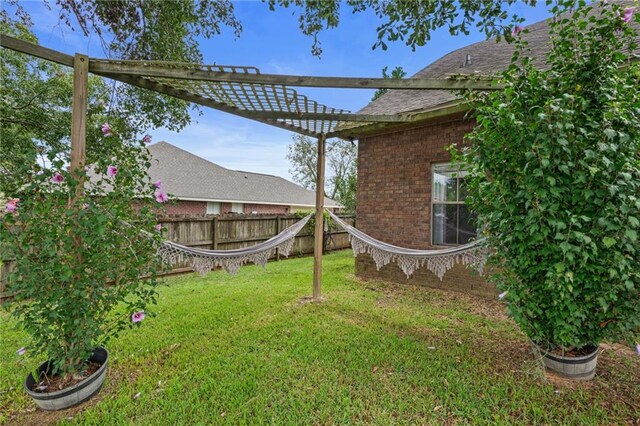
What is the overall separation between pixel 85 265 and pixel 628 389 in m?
3.69

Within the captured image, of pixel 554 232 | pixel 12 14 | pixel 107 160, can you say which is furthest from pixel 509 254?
pixel 12 14

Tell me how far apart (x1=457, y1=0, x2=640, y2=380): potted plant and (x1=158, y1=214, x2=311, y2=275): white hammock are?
8.37 ft

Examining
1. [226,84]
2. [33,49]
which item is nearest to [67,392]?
[33,49]

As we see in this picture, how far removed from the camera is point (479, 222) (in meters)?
2.57

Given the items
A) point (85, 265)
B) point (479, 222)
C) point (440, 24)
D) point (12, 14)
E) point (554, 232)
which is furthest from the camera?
point (12, 14)

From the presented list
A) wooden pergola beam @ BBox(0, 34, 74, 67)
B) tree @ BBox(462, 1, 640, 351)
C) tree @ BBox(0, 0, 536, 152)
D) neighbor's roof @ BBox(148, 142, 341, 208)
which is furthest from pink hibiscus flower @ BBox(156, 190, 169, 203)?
neighbor's roof @ BBox(148, 142, 341, 208)

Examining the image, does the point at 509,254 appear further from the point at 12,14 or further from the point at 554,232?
the point at 12,14

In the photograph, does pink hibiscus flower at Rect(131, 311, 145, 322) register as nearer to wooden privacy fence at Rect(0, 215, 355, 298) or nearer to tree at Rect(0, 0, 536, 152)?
tree at Rect(0, 0, 536, 152)

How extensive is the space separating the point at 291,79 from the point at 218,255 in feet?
6.81

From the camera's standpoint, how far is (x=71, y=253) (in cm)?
188

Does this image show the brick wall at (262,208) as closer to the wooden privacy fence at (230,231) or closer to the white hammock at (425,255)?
the wooden privacy fence at (230,231)

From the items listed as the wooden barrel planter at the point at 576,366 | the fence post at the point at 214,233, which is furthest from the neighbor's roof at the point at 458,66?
the fence post at the point at 214,233

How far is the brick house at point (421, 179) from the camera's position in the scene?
178 inches

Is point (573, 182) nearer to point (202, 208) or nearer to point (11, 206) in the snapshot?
point (11, 206)
